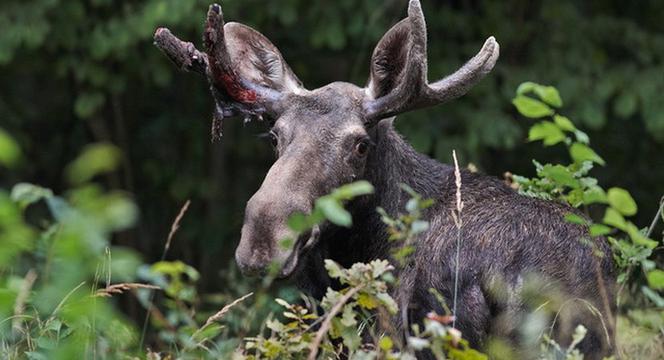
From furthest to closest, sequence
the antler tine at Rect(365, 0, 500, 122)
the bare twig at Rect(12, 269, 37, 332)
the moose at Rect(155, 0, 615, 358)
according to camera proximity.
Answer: the antler tine at Rect(365, 0, 500, 122), the moose at Rect(155, 0, 615, 358), the bare twig at Rect(12, 269, 37, 332)

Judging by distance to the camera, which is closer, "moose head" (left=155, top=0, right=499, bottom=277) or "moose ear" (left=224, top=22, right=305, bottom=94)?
"moose head" (left=155, top=0, right=499, bottom=277)

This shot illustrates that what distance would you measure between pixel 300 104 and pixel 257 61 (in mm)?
683

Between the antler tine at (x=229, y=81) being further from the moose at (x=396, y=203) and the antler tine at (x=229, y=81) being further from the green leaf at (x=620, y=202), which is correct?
the green leaf at (x=620, y=202)

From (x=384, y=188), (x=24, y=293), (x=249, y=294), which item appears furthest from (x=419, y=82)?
(x=24, y=293)

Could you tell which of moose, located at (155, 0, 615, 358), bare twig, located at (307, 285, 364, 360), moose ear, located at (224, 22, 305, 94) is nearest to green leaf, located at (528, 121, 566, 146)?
bare twig, located at (307, 285, 364, 360)

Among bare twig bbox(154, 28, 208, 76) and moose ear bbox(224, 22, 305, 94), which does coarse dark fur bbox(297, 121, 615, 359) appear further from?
bare twig bbox(154, 28, 208, 76)

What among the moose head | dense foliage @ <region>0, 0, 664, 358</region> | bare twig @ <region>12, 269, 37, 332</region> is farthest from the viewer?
dense foliage @ <region>0, 0, 664, 358</region>

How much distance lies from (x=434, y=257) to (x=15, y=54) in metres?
7.73

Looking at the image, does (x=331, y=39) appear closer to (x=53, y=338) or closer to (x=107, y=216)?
(x=53, y=338)

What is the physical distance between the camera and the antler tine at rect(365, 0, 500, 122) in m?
5.68

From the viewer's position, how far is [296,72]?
12.8 meters

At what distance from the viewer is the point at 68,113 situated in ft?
48.6

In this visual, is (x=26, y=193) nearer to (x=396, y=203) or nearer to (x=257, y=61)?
(x=396, y=203)

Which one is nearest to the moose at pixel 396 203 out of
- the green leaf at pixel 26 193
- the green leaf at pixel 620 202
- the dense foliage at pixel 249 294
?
the dense foliage at pixel 249 294
